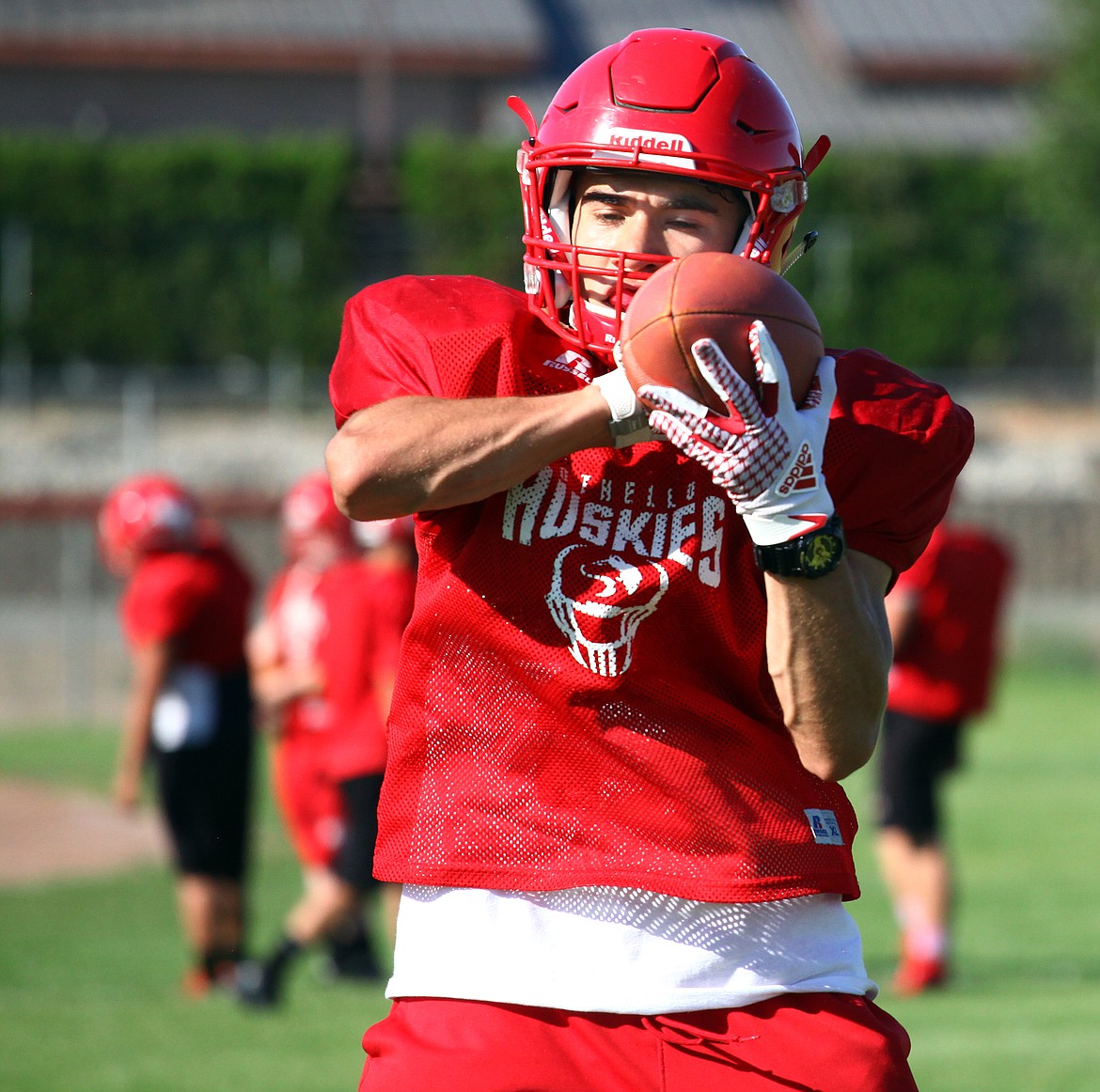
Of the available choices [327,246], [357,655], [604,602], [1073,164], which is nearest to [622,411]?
[604,602]

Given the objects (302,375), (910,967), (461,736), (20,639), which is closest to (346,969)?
(910,967)

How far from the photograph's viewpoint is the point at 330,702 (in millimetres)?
7285

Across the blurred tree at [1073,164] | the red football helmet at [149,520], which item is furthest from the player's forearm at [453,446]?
the blurred tree at [1073,164]

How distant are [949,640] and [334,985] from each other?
2.98m

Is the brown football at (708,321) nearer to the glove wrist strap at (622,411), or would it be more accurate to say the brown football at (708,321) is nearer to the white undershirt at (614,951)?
the glove wrist strap at (622,411)

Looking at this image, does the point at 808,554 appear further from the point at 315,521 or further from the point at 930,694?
the point at 315,521

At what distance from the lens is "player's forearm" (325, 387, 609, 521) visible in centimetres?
216

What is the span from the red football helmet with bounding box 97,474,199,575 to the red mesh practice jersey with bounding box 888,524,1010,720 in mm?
3019

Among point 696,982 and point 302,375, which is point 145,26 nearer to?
point 302,375

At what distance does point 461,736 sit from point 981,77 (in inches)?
1316

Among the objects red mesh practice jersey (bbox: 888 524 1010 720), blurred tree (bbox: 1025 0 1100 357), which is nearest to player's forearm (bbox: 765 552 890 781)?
red mesh practice jersey (bbox: 888 524 1010 720)

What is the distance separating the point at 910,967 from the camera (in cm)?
712

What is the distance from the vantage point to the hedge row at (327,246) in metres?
27.4

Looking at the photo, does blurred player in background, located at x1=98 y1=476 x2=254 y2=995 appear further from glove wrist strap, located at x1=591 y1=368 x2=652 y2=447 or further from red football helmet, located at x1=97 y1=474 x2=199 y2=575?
glove wrist strap, located at x1=591 y1=368 x2=652 y2=447
